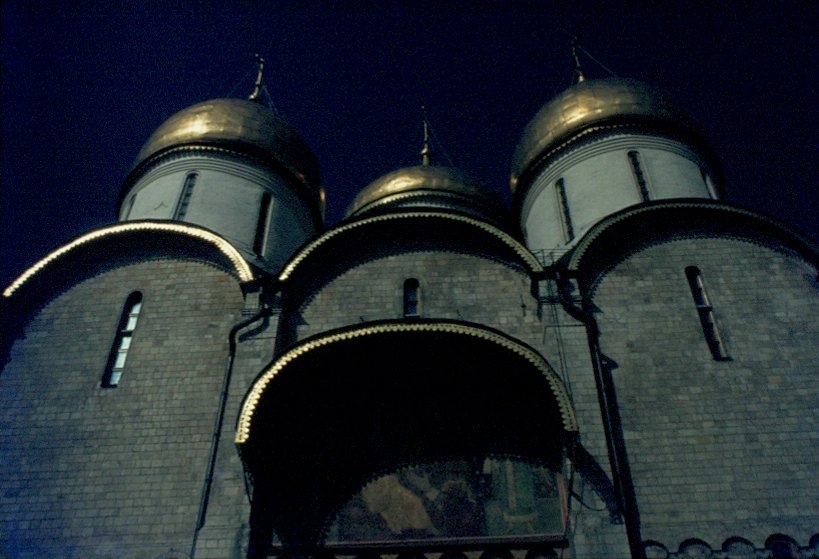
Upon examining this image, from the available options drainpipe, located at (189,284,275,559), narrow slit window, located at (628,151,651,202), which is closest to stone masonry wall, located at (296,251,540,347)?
drainpipe, located at (189,284,275,559)

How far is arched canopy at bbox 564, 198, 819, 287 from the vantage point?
1016cm

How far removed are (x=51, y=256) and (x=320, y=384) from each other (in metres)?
4.51

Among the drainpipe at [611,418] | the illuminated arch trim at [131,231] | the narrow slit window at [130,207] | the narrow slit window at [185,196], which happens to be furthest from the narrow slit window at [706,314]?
the narrow slit window at [130,207]

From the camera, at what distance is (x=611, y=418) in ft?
28.1

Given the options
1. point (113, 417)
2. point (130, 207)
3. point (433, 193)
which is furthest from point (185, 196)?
point (433, 193)

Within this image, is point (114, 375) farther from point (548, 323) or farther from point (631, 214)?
Result: point (631, 214)

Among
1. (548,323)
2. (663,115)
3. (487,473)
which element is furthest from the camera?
(663,115)

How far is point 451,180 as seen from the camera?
14.9m

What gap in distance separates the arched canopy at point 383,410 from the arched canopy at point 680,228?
2.40 m

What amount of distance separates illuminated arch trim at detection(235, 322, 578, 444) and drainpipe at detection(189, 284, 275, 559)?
0.88m

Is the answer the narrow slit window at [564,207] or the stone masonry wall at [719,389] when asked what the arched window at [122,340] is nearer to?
the stone masonry wall at [719,389]

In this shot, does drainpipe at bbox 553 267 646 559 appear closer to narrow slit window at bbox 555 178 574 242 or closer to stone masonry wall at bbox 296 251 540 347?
stone masonry wall at bbox 296 251 540 347

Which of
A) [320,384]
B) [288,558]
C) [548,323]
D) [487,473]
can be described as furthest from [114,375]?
[548,323]

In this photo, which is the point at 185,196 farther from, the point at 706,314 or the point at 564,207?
the point at 706,314
